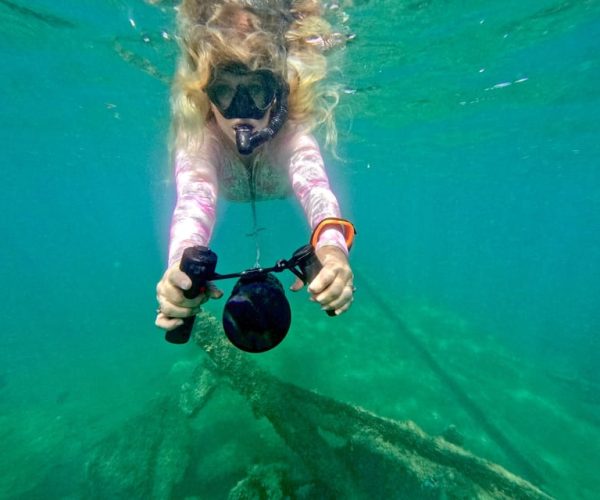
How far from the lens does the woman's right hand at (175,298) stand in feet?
5.34

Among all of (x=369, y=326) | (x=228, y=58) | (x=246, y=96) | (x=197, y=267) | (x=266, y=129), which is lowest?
(x=369, y=326)

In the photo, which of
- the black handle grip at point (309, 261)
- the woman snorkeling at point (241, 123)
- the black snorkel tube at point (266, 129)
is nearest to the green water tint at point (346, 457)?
the woman snorkeling at point (241, 123)

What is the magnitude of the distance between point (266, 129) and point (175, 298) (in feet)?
6.97

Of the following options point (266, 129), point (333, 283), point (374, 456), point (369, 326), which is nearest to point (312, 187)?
point (266, 129)

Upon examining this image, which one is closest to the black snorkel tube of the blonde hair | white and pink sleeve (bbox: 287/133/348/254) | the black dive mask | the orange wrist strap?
the black dive mask

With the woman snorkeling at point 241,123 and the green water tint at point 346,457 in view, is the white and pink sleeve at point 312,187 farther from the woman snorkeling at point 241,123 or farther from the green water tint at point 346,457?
the green water tint at point 346,457

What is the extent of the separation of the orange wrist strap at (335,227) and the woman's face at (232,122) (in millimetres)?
1667

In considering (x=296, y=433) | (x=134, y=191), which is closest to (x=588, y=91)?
(x=296, y=433)

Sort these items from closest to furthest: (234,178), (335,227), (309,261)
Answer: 1. (309,261)
2. (335,227)
3. (234,178)

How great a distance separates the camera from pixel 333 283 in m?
1.70

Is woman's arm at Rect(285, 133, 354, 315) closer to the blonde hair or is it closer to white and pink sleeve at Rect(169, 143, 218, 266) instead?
the blonde hair

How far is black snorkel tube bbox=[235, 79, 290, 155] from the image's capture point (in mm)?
3113

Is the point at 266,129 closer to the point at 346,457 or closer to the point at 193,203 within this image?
the point at 193,203

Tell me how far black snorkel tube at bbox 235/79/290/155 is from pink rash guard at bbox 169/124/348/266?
311 millimetres
